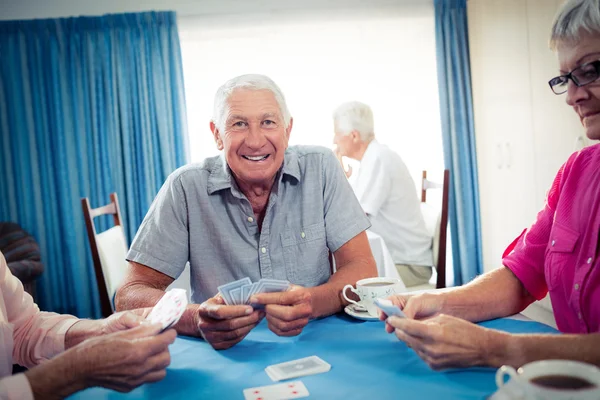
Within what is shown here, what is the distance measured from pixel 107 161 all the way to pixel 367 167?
265 centimetres

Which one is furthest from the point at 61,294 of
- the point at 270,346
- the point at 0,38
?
the point at 270,346

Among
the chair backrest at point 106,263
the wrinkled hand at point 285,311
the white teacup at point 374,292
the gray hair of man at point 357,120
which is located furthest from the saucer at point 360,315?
the gray hair of man at point 357,120

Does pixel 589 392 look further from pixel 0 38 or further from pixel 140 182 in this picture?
pixel 0 38

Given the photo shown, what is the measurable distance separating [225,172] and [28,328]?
0.75 m

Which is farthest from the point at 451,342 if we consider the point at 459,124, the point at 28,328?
the point at 459,124

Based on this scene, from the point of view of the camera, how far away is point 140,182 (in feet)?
15.6

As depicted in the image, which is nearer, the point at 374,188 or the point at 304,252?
the point at 304,252

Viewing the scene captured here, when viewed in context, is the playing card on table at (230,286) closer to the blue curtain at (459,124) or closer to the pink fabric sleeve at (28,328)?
the pink fabric sleeve at (28,328)

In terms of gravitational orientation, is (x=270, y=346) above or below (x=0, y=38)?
below

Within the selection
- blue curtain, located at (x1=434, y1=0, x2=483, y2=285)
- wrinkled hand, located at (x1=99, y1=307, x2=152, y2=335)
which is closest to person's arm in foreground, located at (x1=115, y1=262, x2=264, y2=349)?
wrinkled hand, located at (x1=99, y1=307, x2=152, y2=335)

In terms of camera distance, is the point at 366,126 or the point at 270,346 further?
the point at 366,126

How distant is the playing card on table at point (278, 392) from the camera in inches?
32.7

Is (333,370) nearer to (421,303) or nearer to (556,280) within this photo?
(421,303)

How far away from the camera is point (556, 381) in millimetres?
646
